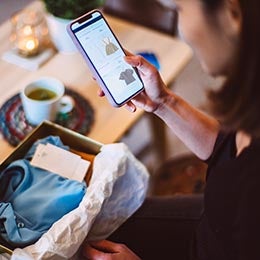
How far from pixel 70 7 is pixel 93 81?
189 millimetres

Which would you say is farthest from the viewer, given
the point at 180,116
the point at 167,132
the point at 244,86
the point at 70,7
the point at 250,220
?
the point at 167,132

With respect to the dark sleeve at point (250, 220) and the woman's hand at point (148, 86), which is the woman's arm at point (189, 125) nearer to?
the woman's hand at point (148, 86)

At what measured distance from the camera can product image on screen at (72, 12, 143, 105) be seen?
41.3 inches

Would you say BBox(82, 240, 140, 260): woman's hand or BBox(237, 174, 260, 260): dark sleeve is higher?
BBox(237, 174, 260, 260): dark sleeve

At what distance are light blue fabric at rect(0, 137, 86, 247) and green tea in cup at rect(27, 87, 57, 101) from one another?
6.8 inches

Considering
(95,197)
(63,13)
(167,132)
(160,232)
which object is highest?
(63,13)

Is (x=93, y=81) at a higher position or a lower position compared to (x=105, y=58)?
lower

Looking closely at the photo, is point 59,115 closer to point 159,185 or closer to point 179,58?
point 179,58

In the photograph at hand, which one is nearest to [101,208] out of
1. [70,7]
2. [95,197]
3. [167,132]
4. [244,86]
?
[95,197]

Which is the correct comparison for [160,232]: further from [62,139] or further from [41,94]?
[41,94]

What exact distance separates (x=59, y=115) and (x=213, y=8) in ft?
1.72

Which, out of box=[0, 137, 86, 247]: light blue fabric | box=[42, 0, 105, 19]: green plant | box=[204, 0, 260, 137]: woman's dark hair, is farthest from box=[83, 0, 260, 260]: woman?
box=[42, 0, 105, 19]: green plant

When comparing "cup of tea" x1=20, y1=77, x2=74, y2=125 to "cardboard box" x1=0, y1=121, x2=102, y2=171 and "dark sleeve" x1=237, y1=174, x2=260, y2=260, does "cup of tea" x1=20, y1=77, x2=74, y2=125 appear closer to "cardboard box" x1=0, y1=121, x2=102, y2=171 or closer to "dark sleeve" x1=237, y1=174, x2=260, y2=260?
"cardboard box" x1=0, y1=121, x2=102, y2=171

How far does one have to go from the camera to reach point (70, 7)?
131 cm
